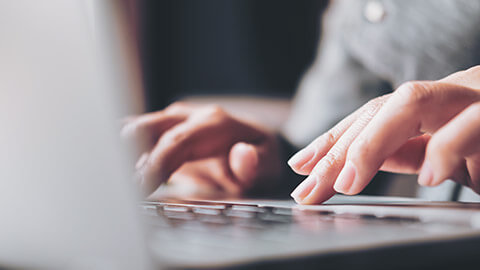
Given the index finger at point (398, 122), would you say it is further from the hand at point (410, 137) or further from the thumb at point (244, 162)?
the thumb at point (244, 162)

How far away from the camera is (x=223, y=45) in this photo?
159 cm

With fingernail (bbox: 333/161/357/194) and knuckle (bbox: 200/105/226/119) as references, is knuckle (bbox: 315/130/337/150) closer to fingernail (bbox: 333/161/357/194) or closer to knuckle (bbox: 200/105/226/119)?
fingernail (bbox: 333/161/357/194)

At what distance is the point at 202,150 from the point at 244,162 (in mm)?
66

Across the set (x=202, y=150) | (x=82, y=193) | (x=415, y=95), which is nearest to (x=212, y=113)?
(x=202, y=150)

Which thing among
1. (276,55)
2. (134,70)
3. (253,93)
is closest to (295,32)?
(276,55)

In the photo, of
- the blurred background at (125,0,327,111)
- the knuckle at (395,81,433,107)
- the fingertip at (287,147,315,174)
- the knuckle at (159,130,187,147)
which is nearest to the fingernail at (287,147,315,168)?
the fingertip at (287,147,315,174)

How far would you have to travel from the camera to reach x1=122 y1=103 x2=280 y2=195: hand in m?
0.51

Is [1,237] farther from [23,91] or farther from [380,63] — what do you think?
[380,63]

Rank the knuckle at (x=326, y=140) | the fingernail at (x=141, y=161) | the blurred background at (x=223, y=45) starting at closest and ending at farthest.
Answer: the knuckle at (x=326, y=140), the fingernail at (x=141, y=161), the blurred background at (x=223, y=45)

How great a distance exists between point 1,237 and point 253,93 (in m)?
1.40

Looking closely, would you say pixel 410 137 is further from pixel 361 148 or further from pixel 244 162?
pixel 244 162

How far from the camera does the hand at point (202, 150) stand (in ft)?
1.67

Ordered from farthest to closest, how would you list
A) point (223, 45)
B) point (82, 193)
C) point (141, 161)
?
point (223, 45), point (141, 161), point (82, 193)

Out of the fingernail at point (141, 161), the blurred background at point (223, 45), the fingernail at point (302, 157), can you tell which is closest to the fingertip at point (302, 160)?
the fingernail at point (302, 157)
